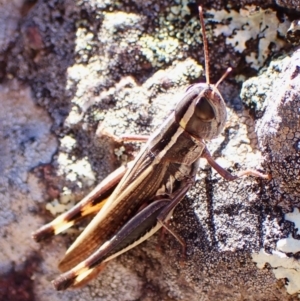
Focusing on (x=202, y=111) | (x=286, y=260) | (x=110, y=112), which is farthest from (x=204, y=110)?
(x=286, y=260)

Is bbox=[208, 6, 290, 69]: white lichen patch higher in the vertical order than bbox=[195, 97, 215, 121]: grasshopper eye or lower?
higher

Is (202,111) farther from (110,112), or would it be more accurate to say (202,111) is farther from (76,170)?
(76,170)

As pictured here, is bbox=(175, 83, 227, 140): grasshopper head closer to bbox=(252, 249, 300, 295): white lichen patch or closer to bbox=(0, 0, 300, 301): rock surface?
bbox=(0, 0, 300, 301): rock surface

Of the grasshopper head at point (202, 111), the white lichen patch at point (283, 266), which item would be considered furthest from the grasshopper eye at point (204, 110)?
the white lichen patch at point (283, 266)

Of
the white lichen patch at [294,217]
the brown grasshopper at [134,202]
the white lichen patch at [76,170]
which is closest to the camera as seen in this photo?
the white lichen patch at [294,217]

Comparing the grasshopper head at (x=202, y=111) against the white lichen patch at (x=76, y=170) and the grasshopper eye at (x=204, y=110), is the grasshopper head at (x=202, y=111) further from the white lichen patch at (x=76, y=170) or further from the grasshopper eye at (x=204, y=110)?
the white lichen patch at (x=76, y=170)

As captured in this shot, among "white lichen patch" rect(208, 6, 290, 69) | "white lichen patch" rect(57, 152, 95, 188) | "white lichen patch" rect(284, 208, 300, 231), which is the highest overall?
"white lichen patch" rect(208, 6, 290, 69)

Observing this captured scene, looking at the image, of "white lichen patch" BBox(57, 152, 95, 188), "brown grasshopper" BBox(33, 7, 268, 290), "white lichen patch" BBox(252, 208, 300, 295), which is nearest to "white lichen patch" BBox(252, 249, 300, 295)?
"white lichen patch" BBox(252, 208, 300, 295)
